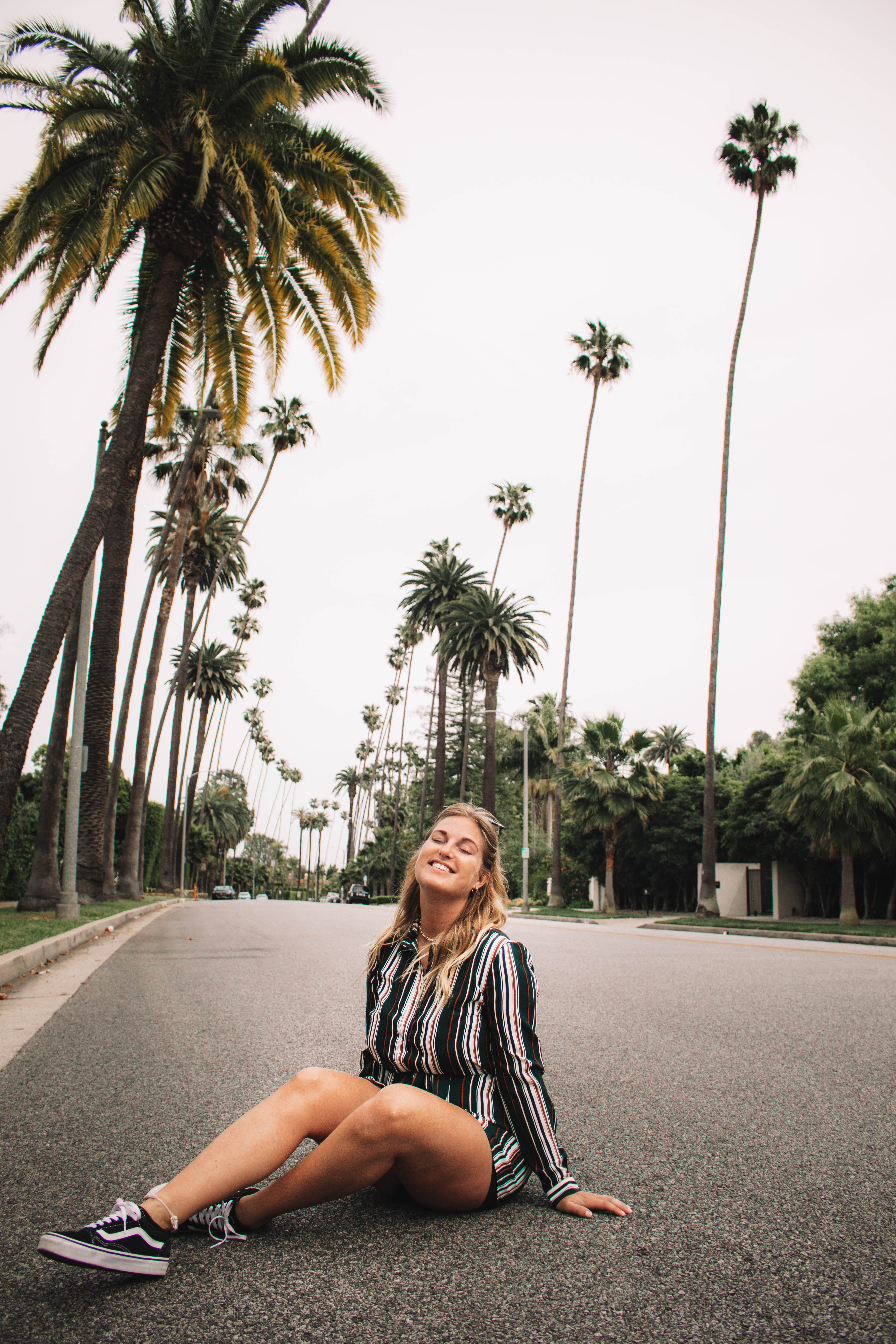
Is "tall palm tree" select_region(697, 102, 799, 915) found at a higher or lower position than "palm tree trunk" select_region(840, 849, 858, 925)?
higher

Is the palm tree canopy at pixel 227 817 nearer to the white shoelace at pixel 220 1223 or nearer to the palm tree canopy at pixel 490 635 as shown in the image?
the palm tree canopy at pixel 490 635

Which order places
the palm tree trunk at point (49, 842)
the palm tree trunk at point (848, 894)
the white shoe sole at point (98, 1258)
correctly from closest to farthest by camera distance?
1. the white shoe sole at point (98, 1258)
2. the palm tree trunk at point (49, 842)
3. the palm tree trunk at point (848, 894)

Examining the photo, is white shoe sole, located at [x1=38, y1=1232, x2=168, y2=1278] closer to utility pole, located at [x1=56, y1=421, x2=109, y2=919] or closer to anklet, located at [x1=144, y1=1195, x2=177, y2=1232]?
anklet, located at [x1=144, y1=1195, x2=177, y2=1232]

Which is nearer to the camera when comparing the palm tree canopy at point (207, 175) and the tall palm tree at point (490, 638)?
the palm tree canopy at point (207, 175)

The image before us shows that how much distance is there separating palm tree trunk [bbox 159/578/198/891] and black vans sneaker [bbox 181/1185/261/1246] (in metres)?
39.2

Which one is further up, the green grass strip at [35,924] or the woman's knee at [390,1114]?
the woman's knee at [390,1114]

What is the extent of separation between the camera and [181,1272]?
2.58 meters

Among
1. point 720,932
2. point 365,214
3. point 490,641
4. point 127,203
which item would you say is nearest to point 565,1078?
point 127,203

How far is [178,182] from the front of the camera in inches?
522

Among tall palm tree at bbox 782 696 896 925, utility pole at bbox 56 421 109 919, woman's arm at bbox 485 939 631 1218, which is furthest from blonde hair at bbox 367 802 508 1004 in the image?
tall palm tree at bbox 782 696 896 925

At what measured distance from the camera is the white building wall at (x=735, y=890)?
37.8 m

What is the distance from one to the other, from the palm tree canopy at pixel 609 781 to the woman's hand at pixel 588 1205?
3352 centimetres

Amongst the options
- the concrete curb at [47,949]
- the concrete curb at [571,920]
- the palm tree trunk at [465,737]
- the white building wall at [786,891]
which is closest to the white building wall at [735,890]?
the white building wall at [786,891]

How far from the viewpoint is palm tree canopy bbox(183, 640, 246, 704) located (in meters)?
60.0
